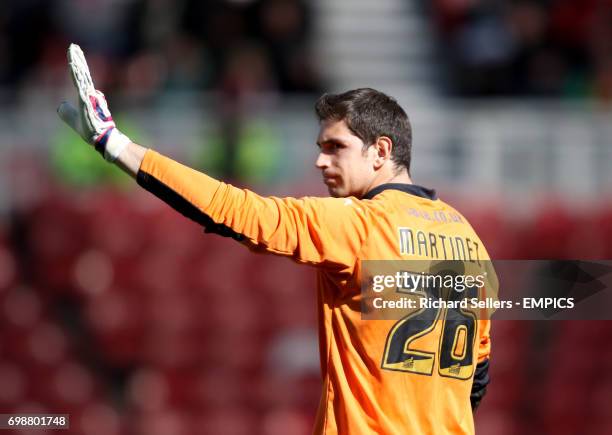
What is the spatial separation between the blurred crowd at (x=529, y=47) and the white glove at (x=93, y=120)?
7692mm

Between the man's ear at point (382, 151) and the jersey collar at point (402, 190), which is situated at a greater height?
the man's ear at point (382, 151)

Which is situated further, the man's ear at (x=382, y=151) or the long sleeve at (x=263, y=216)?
the man's ear at (x=382, y=151)

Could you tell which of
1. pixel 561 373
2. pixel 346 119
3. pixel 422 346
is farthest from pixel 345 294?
pixel 561 373

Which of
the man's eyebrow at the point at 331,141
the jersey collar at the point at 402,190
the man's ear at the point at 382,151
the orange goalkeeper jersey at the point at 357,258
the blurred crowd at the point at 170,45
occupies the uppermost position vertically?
the blurred crowd at the point at 170,45

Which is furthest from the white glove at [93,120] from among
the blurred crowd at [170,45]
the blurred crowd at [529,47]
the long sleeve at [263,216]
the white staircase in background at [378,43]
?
the white staircase in background at [378,43]

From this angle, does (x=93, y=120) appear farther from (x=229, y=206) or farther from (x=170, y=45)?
(x=170, y=45)

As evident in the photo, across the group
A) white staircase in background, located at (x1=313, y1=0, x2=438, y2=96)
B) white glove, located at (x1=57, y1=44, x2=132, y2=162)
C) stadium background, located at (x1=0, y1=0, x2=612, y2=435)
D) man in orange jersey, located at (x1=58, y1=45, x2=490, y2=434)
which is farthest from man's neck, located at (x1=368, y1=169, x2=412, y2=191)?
white staircase in background, located at (x1=313, y1=0, x2=438, y2=96)

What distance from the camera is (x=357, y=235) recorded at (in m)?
4.47

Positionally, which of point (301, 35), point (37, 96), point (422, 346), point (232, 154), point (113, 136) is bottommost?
point (422, 346)

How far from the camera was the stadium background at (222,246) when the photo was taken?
10086 mm

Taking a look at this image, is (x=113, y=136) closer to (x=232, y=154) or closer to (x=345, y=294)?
(x=345, y=294)

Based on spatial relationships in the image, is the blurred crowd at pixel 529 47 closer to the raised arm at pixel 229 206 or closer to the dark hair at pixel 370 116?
the dark hair at pixel 370 116

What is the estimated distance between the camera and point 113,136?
4344 millimetres

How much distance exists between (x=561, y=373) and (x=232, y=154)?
337 cm
